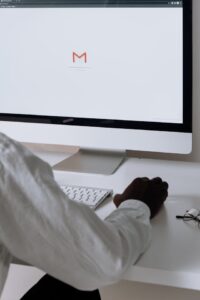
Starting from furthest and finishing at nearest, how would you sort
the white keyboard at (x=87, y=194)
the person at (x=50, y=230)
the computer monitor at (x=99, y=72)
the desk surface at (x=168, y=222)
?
the computer monitor at (x=99, y=72)
the white keyboard at (x=87, y=194)
the desk surface at (x=168, y=222)
the person at (x=50, y=230)

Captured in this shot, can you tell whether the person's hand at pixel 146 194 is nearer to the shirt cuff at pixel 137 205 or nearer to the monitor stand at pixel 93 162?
the shirt cuff at pixel 137 205

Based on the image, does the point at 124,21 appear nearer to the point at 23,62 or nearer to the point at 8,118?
the point at 23,62

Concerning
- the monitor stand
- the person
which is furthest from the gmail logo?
the person

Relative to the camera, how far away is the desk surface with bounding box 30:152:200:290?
0.88 meters

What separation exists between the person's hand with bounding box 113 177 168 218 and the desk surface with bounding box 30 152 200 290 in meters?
0.03

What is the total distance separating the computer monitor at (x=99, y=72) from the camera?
1.25 meters

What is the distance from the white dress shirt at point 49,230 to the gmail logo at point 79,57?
0.58m

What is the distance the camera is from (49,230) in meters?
0.76

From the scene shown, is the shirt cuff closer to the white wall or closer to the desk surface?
the desk surface

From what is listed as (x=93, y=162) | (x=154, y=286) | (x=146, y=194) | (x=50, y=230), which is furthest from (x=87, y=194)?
(x=154, y=286)

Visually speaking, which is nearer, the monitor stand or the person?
the person

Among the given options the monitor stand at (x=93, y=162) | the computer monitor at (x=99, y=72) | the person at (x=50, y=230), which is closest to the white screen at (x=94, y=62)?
the computer monitor at (x=99, y=72)

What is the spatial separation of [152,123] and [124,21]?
240mm

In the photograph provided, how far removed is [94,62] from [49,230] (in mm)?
634
